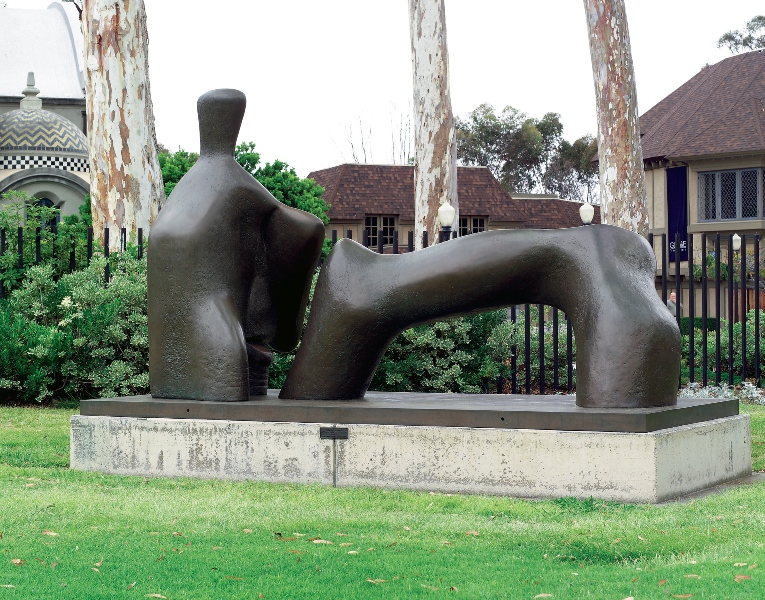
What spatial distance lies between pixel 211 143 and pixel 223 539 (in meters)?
3.43

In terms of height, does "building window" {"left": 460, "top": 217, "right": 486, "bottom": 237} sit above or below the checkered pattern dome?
below

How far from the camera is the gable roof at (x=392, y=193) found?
42156 mm

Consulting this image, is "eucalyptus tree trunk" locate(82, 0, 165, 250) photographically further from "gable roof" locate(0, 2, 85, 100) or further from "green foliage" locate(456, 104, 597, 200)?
"green foliage" locate(456, 104, 597, 200)

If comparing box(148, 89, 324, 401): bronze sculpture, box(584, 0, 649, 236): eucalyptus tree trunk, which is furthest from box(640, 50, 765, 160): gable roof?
box(148, 89, 324, 401): bronze sculpture

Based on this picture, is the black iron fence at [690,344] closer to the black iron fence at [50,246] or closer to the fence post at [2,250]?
the black iron fence at [50,246]

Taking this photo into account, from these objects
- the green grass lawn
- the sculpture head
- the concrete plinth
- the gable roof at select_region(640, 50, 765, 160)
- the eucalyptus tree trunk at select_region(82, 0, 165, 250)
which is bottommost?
the green grass lawn

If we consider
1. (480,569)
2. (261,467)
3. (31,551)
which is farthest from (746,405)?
(31,551)

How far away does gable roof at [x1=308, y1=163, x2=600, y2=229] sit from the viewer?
4216 centimetres

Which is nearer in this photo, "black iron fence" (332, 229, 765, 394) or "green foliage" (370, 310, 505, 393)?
"green foliage" (370, 310, 505, 393)

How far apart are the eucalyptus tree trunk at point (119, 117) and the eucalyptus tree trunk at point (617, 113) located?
6561mm

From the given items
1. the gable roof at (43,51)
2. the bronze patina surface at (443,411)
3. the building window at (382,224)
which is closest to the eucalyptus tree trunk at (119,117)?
the bronze patina surface at (443,411)

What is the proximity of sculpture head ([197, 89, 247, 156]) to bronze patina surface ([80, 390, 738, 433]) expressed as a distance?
71.0 inches

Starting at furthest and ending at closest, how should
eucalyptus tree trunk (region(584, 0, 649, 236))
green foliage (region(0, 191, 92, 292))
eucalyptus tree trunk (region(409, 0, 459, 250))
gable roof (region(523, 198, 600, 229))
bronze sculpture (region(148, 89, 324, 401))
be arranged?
gable roof (region(523, 198, 600, 229)), eucalyptus tree trunk (region(409, 0, 459, 250)), eucalyptus tree trunk (region(584, 0, 649, 236)), green foliage (region(0, 191, 92, 292)), bronze sculpture (region(148, 89, 324, 401))

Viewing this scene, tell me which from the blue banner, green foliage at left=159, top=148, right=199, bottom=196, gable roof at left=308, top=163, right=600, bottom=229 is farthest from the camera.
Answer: gable roof at left=308, top=163, right=600, bottom=229
